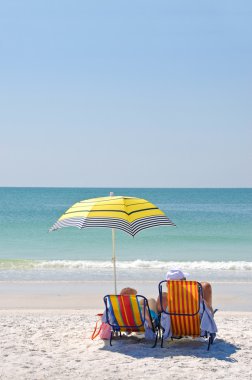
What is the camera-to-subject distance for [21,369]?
20.4ft

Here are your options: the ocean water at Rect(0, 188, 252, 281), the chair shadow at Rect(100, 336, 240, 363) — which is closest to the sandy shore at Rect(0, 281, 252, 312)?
the ocean water at Rect(0, 188, 252, 281)

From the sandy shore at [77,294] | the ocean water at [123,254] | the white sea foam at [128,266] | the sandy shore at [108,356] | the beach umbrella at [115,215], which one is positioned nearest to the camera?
the sandy shore at [108,356]

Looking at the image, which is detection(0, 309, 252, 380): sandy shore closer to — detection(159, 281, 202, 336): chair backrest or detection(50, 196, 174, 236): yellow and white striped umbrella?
detection(159, 281, 202, 336): chair backrest

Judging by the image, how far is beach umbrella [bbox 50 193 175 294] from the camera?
23.3ft

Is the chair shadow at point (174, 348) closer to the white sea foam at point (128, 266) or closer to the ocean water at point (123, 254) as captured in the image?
the ocean water at point (123, 254)

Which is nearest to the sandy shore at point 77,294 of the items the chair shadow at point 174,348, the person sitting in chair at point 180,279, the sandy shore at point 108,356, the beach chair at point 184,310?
the sandy shore at point 108,356

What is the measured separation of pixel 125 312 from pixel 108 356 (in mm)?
528

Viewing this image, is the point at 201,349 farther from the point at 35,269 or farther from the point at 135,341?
the point at 35,269

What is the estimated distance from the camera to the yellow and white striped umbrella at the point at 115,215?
23.3 feet

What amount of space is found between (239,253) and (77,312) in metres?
15.1

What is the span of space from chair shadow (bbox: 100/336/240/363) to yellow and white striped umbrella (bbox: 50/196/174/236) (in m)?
1.25

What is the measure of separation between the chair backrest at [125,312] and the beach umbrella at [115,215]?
0.73 meters

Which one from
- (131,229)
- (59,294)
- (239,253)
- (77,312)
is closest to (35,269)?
(59,294)

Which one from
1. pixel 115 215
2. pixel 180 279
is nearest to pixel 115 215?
pixel 115 215
